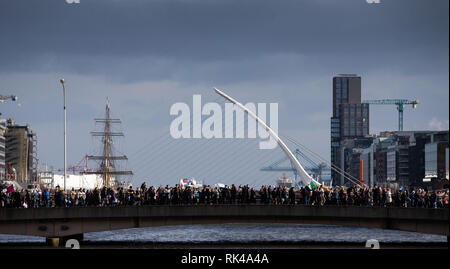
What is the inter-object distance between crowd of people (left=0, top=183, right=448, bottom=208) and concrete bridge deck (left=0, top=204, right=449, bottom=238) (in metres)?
0.96

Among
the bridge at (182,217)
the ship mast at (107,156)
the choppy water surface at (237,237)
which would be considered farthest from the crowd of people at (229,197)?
the ship mast at (107,156)

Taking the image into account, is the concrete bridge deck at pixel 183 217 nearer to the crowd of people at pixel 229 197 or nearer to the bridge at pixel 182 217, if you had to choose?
the bridge at pixel 182 217

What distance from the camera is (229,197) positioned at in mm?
60188

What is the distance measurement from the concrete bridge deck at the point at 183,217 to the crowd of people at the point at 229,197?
957 mm

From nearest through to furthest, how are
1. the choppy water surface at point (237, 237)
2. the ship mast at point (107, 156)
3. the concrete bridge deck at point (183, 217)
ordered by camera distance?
the concrete bridge deck at point (183, 217)
the choppy water surface at point (237, 237)
the ship mast at point (107, 156)

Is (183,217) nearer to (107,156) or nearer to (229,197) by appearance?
(229,197)

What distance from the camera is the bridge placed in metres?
58.1

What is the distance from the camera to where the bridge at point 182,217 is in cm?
→ 5811

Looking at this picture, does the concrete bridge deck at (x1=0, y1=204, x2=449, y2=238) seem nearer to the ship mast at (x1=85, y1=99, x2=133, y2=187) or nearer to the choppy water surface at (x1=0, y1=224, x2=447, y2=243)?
the choppy water surface at (x1=0, y1=224, x2=447, y2=243)

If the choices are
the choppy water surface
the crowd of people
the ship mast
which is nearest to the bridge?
the crowd of people

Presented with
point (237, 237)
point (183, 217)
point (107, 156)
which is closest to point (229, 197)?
point (183, 217)
